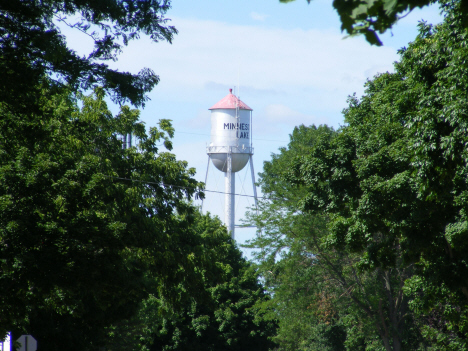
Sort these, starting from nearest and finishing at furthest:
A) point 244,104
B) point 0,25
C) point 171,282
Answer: point 0,25 < point 171,282 < point 244,104

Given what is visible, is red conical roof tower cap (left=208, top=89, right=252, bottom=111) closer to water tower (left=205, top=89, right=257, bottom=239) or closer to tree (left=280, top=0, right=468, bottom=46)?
water tower (left=205, top=89, right=257, bottom=239)

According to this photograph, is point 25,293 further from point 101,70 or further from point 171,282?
point 171,282

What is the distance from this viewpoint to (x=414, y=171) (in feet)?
Result: 47.3

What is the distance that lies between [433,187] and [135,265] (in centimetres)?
1337

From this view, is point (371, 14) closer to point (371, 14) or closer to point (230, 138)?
point (371, 14)

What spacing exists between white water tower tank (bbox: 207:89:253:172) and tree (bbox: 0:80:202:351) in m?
40.7

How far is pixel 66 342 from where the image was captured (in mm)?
24406

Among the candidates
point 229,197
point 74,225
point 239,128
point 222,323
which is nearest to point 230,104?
point 239,128

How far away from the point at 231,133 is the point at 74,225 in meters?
50.1

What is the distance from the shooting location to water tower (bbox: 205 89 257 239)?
219ft

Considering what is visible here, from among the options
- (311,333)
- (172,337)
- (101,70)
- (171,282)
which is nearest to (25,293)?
(101,70)

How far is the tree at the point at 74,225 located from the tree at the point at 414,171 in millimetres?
5686

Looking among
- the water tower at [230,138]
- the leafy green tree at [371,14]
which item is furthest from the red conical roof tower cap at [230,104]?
the leafy green tree at [371,14]

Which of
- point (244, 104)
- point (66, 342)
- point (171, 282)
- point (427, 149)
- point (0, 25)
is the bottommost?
point (66, 342)
